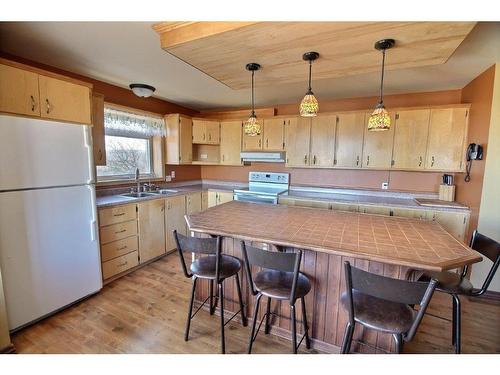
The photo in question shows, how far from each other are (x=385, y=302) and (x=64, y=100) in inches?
116

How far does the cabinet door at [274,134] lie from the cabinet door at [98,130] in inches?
96.0

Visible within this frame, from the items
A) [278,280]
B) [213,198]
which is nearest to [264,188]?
[213,198]

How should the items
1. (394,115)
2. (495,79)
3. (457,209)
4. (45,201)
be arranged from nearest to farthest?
(45,201)
(495,79)
(457,209)
(394,115)

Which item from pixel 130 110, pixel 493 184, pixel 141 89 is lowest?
pixel 493 184

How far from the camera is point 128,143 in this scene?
352 centimetres

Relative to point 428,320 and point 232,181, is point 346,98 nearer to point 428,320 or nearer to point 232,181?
point 232,181

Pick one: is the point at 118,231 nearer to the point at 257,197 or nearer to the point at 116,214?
the point at 116,214

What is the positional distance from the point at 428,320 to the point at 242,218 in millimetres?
1953

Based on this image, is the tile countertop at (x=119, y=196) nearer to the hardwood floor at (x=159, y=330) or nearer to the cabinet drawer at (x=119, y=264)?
the cabinet drawer at (x=119, y=264)

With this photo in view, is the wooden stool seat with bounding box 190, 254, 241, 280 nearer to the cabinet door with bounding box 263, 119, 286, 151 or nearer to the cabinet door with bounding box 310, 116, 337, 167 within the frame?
the cabinet door with bounding box 310, 116, 337, 167

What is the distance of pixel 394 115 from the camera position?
323 cm

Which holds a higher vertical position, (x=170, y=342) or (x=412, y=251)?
(x=412, y=251)
